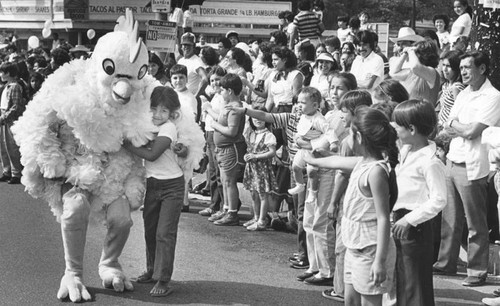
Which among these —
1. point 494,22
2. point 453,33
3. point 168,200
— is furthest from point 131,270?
point 453,33

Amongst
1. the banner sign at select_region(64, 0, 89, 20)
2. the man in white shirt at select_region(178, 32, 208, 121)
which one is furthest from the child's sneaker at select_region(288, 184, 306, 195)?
the banner sign at select_region(64, 0, 89, 20)

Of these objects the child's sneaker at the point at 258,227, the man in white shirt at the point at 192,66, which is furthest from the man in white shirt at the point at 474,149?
the man in white shirt at the point at 192,66

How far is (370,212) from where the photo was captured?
16.8 ft

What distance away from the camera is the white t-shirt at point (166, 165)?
22.6ft

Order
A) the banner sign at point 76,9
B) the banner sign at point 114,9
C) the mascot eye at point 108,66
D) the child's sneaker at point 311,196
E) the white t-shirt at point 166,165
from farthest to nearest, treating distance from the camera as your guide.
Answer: the banner sign at point 114,9 < the banner sign at point 76,9 < the child's sneaker at point 311,196 < the white t-shirt at point 166,165 < the mascot eye at point 108,66

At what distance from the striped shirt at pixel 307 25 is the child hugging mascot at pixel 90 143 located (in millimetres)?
7212

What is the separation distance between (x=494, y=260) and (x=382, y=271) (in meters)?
3.12

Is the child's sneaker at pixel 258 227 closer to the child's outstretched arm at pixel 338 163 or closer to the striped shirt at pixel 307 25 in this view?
the child's outstretched arm at pixel 338 163

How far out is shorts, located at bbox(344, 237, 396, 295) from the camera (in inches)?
198

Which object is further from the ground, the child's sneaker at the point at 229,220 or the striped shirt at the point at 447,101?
the striped shirt at the point at 447,101

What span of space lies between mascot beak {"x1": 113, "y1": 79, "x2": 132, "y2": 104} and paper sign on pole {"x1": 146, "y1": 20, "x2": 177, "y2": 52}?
600cm

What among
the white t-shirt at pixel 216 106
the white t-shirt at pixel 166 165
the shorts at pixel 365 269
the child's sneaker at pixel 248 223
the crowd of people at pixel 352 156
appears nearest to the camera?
the shorts at pixel 365 269

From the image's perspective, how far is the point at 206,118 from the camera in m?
10.4

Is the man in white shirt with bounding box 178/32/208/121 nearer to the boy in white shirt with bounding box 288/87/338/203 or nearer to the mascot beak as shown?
the boy in white shirt with bounding box 288/87/338/203
